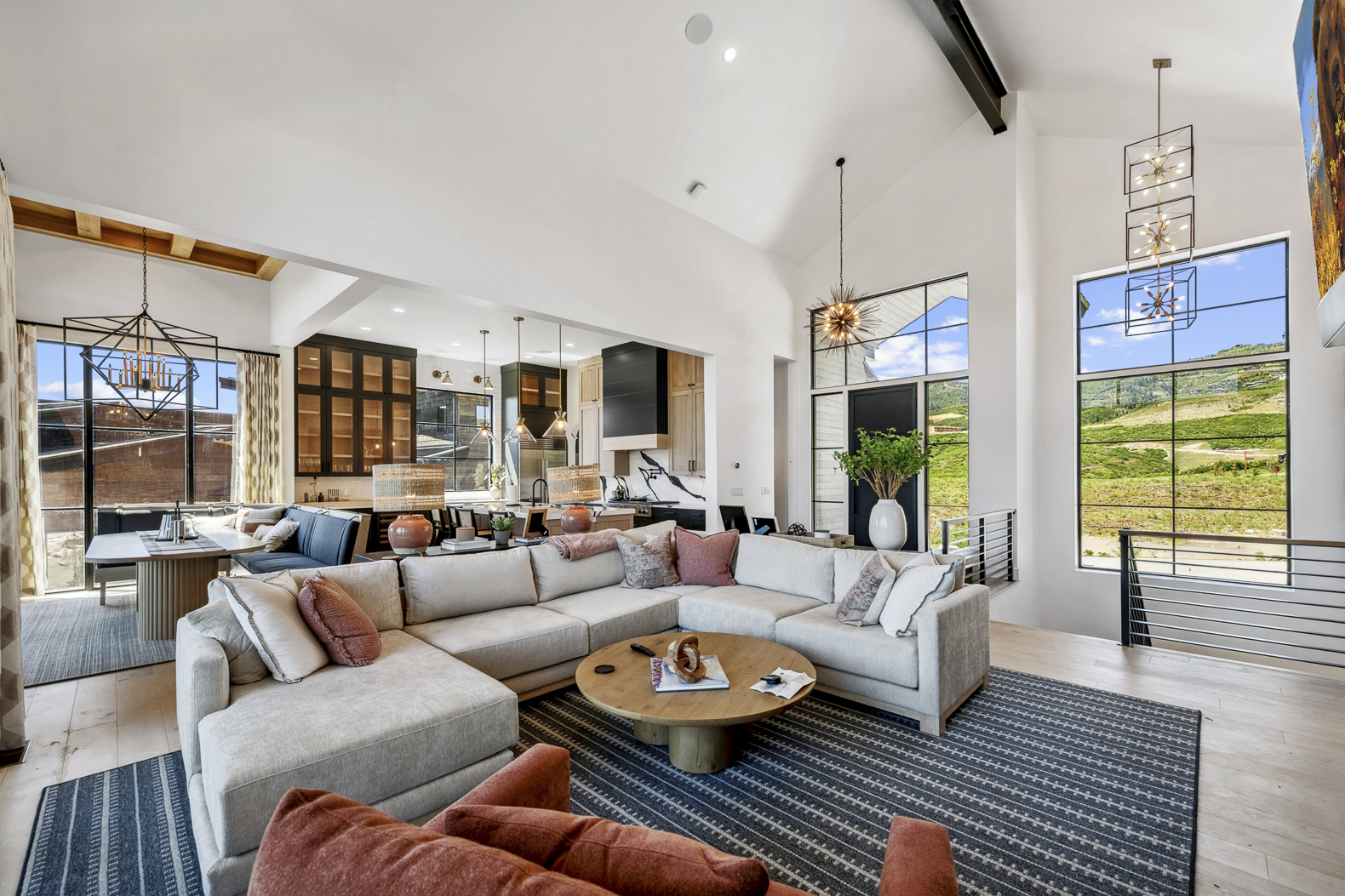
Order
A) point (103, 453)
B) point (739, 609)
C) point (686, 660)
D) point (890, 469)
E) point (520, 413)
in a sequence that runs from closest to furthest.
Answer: point (686, 660)
point (739, 609)
point (890, 469)
point (103, 453)
point (520, 413)

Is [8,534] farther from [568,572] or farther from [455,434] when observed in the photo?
[455,434]

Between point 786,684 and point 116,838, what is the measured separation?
7.92 ft

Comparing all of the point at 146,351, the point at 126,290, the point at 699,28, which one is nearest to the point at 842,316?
the point at 699,28

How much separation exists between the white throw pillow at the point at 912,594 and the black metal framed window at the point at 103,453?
21.7ft

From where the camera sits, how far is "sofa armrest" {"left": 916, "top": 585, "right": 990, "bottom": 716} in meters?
2.72

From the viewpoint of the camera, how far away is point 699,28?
3902mm

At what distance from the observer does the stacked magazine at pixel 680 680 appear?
242 centimetres

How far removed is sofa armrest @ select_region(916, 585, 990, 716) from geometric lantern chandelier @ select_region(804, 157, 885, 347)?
A: 2.84 meters

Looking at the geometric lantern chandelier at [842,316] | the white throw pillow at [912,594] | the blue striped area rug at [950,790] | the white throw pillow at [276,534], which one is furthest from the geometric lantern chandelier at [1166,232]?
the white throw pillow at [276,534]

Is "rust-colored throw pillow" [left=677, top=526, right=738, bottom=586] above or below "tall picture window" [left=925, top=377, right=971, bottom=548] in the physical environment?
below

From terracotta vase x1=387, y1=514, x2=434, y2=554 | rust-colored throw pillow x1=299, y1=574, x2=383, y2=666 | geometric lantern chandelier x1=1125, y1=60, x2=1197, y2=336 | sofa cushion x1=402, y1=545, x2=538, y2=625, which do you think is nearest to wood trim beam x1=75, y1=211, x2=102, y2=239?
terracotta vase x1=387, y1=514, x2=434, y2=554

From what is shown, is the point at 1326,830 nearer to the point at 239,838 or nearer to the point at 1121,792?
the point at 1121,792

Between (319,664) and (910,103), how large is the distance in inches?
246

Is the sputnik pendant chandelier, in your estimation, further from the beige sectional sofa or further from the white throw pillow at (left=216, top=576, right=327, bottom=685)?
the white throw pillow at (left=216, top=576, right=327, bottom=685)
